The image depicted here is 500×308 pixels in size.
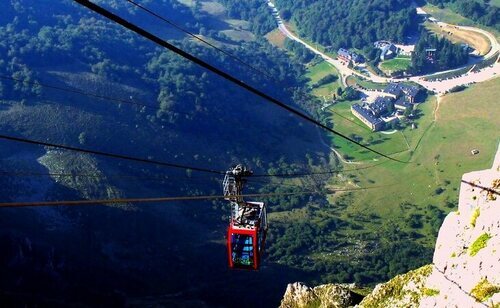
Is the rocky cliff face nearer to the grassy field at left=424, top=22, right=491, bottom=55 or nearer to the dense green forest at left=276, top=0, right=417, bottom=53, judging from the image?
the grassy field at left=424, top=22, right=491, bottom=55

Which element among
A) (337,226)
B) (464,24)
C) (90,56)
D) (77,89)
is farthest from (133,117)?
(464,24)

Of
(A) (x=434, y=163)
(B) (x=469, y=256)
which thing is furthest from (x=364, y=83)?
(B) (x=469, y=256)

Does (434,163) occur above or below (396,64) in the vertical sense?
below

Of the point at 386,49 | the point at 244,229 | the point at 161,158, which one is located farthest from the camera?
the point at 386,49

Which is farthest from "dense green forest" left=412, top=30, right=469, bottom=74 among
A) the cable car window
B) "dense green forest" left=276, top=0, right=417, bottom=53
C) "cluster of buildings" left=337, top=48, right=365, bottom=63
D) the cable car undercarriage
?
the cable car window

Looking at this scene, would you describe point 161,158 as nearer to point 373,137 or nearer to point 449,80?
point 373,137

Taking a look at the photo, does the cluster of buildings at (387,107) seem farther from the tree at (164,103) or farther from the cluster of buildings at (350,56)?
the tree at (164,103)
